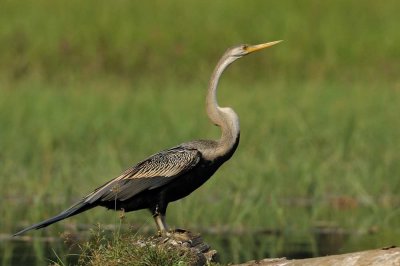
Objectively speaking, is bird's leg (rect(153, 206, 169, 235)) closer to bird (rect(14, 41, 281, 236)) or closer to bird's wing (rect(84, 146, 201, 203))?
bird (rect(14, 41, 281, 236))

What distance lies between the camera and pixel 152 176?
8500 mm

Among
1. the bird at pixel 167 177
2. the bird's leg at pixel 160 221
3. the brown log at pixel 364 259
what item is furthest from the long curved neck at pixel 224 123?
the brown log at pixel 364 259

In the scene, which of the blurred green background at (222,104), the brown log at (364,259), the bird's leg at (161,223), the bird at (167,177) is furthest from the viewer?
the blurred green background at (222,104)

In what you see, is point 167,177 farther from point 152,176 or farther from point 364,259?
point 364,259

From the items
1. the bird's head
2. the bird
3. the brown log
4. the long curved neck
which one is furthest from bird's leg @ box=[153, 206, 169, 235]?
the bird's head

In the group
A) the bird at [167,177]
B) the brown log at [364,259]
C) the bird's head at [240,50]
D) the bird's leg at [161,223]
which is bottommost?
the brown log at [364,259]

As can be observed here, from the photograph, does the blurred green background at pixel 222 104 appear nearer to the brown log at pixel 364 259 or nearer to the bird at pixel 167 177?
the bird at pixel 167 177

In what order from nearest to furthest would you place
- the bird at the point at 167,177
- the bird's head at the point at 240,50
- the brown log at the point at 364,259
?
the brown log at the point at 364,259 → the bird at the point at 167,177 → the bird's head at the point at 240,50

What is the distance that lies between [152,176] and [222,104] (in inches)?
305

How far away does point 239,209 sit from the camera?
11602mm

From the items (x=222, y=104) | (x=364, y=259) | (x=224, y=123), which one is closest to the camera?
(x=364, y=259)

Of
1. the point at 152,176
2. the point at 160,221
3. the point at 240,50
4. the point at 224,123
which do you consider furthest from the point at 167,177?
the point at 240,50

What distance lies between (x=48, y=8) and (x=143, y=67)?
2512mm

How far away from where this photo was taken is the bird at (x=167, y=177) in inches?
332
